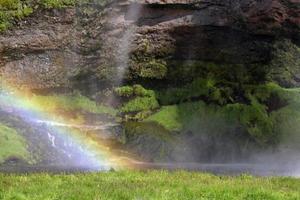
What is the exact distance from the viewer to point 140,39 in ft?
220

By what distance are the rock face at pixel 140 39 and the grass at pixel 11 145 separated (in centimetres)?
1718

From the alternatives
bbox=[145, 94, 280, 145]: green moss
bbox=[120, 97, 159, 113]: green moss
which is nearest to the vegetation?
bbox=[120, 97, 159, 113]: green moss

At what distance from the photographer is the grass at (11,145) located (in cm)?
4522

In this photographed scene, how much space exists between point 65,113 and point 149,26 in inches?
590

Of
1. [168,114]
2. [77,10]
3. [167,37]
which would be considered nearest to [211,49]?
[167,37]

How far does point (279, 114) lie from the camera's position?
2336 inches

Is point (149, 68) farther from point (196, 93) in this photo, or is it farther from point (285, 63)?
point (285, 63)

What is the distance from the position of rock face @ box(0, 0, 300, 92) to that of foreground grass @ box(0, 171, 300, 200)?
40724 millimetres

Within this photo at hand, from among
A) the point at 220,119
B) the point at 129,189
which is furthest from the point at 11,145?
the point at 129,189

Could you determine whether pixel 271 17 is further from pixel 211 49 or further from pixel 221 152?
pixel 221 152

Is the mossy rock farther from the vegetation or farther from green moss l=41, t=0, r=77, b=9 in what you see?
green moss l=41, t=0, r=77, b=9

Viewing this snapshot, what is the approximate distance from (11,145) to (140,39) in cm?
2556

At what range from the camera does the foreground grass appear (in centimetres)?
2078

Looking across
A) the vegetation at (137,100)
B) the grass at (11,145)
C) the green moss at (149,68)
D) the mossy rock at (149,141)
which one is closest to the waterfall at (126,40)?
the green moss at (149,68)
